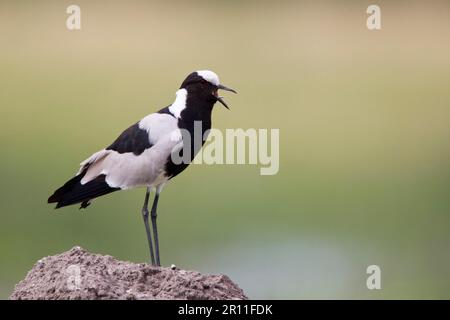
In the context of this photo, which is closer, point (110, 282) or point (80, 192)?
point (110, 282)

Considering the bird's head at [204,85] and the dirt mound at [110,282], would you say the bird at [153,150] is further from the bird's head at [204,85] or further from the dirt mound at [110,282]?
the dirt mound at [110,282]

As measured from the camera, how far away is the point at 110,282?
3.11 m

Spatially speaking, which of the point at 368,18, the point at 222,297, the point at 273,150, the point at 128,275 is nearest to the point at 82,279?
the point at 128,275

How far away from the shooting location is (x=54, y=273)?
325 cm

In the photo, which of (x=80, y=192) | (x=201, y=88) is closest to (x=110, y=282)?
(x=80, y=192)

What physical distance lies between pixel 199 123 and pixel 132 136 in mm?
330

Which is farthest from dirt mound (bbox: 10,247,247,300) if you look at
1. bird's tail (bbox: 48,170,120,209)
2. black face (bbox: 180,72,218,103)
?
black face (bbox: 180,72,218,103)

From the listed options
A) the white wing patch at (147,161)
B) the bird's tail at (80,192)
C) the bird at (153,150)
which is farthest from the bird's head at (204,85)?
the bird's tail at (80,192)

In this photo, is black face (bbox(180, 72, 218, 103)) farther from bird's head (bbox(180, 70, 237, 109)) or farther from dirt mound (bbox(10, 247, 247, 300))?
dirt mound (bbox(10, 247, 247, 300))

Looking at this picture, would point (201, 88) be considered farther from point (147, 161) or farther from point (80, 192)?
A: point (80, 192)

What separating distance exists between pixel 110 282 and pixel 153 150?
0.90 meters

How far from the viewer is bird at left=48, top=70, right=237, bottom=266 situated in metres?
3.84

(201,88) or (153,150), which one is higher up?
(201,88)
